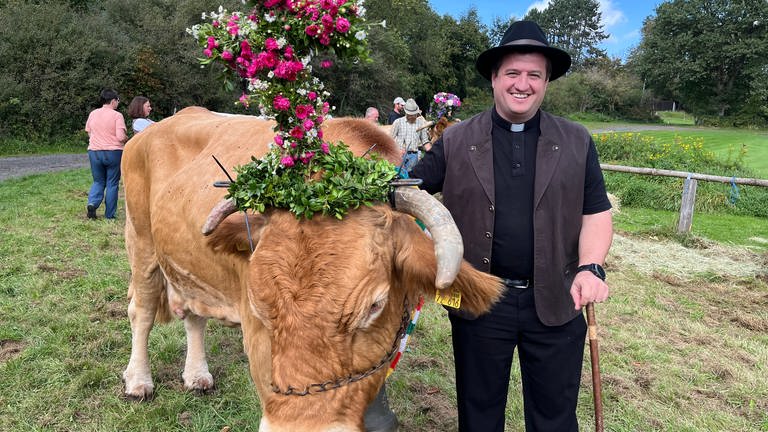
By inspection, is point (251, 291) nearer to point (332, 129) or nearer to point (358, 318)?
point (358, 318)

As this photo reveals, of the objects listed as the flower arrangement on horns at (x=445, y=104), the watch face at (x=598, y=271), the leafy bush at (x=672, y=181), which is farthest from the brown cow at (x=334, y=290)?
the leafy bush at (x=672, y=181)

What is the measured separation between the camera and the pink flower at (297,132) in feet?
8.52

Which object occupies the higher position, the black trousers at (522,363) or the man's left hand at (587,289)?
the man's left hand at (587,289)

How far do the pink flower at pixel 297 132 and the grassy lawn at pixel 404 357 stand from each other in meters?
2.52

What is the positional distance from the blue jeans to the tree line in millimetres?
5103

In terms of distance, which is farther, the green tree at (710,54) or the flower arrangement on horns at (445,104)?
the green tree at (710,54)

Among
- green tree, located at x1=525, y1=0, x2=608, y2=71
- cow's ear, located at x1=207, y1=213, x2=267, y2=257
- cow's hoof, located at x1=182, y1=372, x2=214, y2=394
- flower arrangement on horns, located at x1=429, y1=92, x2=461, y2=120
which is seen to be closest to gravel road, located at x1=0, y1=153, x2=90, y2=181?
flower arrangement on horns, located at x1=429, y1=92, x2=461, y2=120

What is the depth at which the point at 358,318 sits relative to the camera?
2.29m

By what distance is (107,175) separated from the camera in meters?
10.4

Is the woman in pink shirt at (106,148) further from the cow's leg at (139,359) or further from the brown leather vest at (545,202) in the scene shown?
the brown leather vest at (545,202)

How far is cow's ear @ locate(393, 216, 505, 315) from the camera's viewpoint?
2521 millimetres

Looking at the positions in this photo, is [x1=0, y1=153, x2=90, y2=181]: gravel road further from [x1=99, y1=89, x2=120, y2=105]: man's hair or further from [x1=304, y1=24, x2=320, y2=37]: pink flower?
[x1=304, y1=24, x2=320, y2=37]: pink flower

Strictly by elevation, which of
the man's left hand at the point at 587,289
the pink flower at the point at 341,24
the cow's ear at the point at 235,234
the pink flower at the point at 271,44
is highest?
the pink flower at the point at 341,24

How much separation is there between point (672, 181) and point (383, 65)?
92.5 feet
